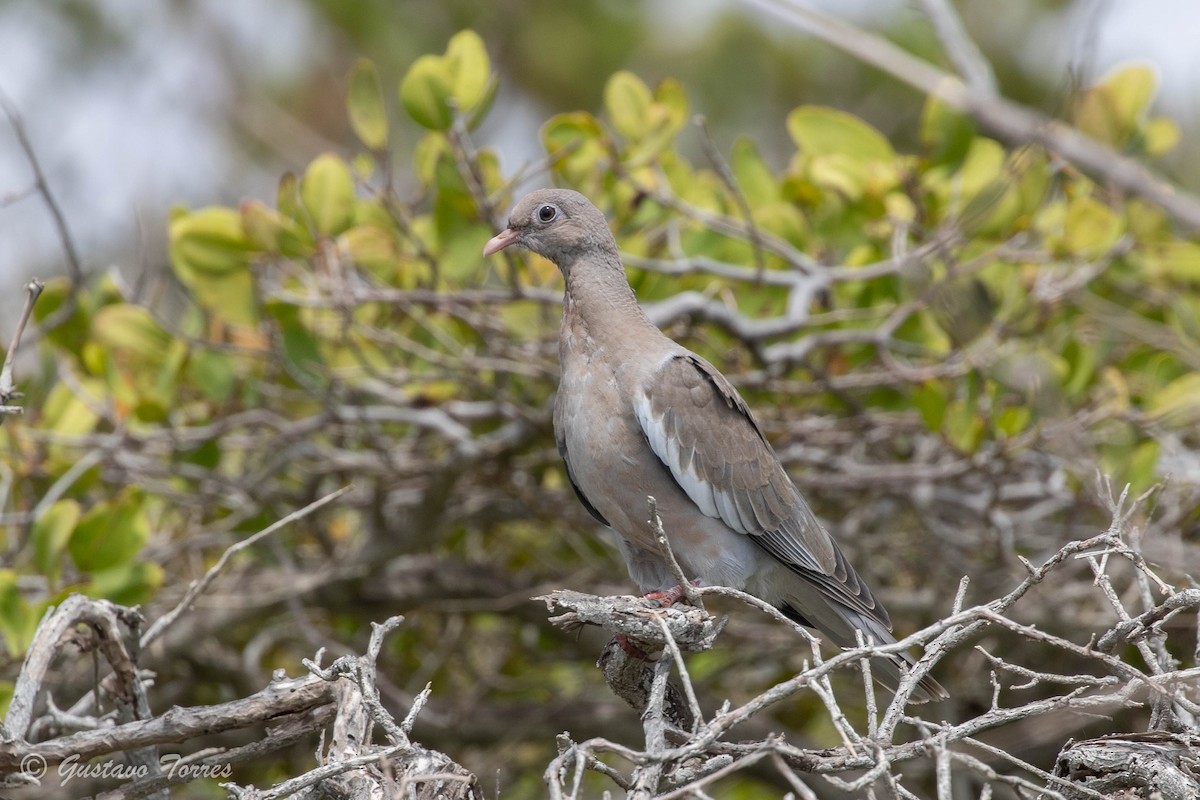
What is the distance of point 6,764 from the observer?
2.66 m

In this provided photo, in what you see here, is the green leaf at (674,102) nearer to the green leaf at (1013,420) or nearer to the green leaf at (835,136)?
the green leaf at (835,136)

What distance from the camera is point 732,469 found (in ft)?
13.4

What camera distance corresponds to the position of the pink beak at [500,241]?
4.16 m

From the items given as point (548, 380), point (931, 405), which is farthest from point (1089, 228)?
point (548, 380)

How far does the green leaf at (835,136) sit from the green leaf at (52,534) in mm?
2885

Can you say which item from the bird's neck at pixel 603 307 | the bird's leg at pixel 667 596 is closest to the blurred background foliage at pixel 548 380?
the bird's neck at pixel 603 307

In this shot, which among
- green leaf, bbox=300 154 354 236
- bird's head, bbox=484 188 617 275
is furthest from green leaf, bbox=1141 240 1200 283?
green leaf, bbox=300 154 354 236

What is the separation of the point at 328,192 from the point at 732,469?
64.7 inches

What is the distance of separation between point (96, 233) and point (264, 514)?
11.5 ft

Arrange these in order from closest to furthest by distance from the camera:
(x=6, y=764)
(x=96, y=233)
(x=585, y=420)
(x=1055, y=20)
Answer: (x=6, y=764)
(x=585, y=420)
(x=96, y=233)
(x=1055, y=20)

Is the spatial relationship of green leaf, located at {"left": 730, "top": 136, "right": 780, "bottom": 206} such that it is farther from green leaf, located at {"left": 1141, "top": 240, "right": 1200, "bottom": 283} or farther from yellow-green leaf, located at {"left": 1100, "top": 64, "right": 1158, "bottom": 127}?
green leaf, located at {"left": 1141, "top": 240, "right": 1200, "bottom": 283}

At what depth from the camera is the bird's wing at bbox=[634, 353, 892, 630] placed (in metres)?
3.94

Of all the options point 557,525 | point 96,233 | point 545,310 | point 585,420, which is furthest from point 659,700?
point 96,233

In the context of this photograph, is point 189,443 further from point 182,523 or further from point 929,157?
point 929,157
